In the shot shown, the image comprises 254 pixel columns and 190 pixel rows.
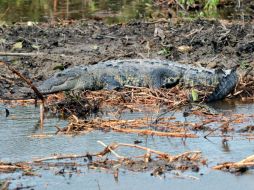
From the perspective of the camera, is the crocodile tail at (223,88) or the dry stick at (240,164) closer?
the dry stick at (240,164)

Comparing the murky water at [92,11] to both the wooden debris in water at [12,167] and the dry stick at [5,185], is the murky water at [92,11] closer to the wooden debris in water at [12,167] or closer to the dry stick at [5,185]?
the wooden debris in water at [12,167]

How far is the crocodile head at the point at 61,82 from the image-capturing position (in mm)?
10469

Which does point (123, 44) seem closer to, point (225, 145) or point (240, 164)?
point (225, 145)

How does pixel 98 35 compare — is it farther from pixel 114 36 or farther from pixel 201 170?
pixel 201 170

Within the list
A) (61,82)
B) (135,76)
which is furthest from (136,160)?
(135,76)

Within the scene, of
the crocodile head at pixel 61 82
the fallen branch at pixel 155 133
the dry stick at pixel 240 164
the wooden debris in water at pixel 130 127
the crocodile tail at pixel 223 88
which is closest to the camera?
the dry stick at pixel 240 164

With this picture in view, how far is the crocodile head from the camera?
10.5 meters

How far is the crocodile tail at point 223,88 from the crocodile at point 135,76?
63 cm

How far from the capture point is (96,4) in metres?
20.0

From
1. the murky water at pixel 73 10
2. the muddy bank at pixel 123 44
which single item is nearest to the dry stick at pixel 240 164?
the muddy bank at pixel 123 44

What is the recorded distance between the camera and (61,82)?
1064 cm

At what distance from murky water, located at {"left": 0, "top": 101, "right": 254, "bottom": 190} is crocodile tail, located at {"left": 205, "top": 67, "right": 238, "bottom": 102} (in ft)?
0.65

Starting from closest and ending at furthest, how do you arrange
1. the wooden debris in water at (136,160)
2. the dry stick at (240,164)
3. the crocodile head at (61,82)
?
1. the dry stick at (240,164)
2. the wooden debris in water at (136,160)
3. the crocodile head at (61,82)

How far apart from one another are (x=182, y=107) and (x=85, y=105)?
1.11 meters
